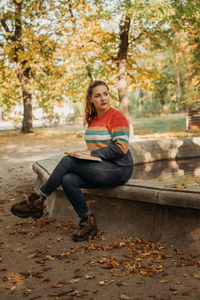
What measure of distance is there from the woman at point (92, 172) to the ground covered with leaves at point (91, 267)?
1.01 ft

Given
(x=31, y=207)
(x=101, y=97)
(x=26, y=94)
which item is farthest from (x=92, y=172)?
(x=26, y=94)

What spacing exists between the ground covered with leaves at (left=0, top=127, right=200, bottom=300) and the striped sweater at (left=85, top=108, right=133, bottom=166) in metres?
0.87

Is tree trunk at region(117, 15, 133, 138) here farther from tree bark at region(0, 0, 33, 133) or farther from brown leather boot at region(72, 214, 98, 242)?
brown leather boot at region(72, 214, 98, 242)

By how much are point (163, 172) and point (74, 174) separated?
243cm

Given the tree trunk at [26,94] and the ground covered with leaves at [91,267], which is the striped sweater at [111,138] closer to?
the ground covered with leaves at [91,267]

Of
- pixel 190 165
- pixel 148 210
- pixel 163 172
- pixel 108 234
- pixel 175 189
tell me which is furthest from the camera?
pixel 190 165

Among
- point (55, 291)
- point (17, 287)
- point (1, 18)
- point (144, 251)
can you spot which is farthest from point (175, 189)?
point (1, 18)

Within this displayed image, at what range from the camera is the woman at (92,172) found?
11.9ft

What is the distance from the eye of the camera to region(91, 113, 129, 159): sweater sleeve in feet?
11.9

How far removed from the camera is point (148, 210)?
3549 millimetres

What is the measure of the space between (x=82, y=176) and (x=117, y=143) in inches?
20.2

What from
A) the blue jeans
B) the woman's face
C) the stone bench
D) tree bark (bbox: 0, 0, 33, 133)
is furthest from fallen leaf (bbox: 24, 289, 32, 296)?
tree bark (bbox: 0, 0, 33, 133)

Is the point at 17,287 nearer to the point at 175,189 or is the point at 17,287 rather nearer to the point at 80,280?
the point at 80,280

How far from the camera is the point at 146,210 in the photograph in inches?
140
